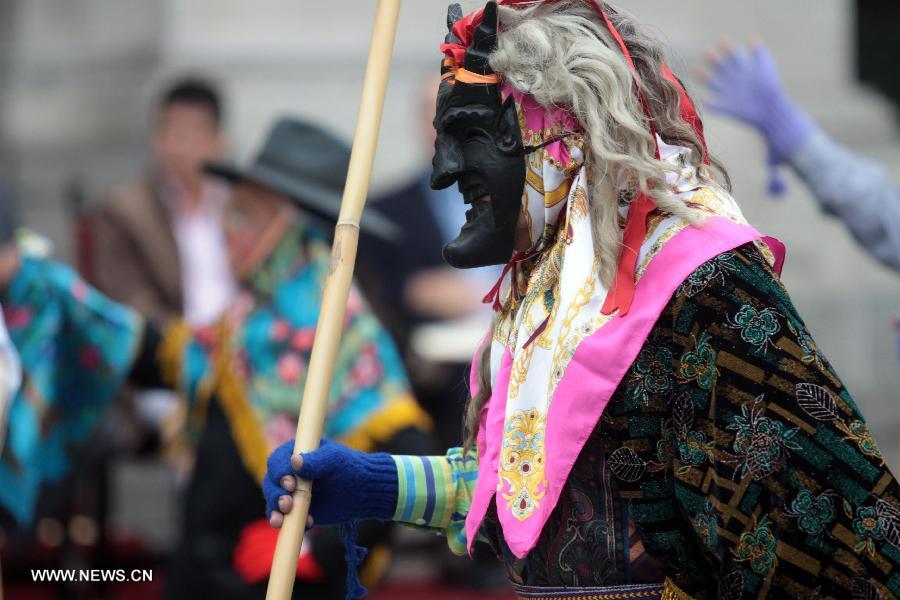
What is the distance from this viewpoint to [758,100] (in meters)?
4.81

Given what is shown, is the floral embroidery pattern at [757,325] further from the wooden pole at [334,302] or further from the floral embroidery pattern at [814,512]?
the wooden pole at [334,302]

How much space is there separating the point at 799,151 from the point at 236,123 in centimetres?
514

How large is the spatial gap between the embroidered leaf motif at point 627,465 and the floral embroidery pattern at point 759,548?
0.72 feet

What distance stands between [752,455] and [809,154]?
2555 mm

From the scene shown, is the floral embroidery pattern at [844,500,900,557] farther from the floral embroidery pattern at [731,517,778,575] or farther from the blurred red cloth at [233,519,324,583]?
the blurred red cloth at [233,519,324,583]

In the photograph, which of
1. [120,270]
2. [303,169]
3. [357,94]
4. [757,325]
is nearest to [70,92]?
[357,94]

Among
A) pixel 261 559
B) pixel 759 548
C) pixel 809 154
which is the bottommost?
pixel 261 559

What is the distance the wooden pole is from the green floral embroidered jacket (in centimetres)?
60

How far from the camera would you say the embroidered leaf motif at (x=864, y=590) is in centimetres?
238

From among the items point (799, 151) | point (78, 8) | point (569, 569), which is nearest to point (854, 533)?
point (569, 569)

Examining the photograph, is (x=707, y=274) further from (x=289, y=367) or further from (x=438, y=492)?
(x=289, y=367)

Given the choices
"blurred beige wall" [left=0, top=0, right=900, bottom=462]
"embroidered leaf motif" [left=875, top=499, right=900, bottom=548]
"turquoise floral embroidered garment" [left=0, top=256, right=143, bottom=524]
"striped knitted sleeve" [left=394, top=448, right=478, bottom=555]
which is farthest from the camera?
"blurred beige wall" [left=0, top=0, right=900, bottom=462]

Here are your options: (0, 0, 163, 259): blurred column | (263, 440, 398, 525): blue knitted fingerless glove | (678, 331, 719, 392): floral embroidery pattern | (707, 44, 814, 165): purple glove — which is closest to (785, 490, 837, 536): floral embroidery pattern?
(678, 331, 719, 392): floral embroidery pattern

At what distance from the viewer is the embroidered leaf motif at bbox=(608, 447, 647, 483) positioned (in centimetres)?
253
